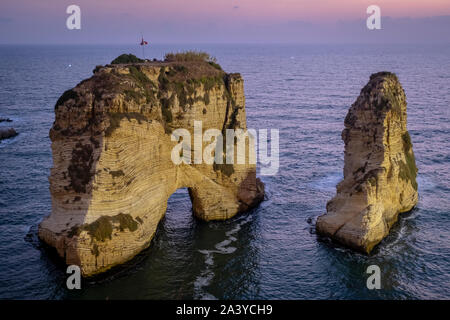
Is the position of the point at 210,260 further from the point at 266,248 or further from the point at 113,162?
the point at 113,162

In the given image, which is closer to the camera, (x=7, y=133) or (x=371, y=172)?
(x=371, y=172)

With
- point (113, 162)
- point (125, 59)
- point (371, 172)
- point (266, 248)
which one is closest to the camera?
point (113, 162)

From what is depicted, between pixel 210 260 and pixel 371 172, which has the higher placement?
pixel 371 172

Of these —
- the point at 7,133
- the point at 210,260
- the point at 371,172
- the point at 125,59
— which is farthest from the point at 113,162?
the point at 7,133

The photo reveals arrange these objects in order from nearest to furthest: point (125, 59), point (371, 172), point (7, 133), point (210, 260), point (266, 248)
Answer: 1. point (210, 260)
2. point (266, 248)
3. point (371, 172)
4. point (125, 59)
5. point (7, 133)

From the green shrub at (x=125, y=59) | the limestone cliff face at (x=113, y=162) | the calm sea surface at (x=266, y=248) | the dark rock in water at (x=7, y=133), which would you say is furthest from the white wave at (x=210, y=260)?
the dark rock in water at (x=7, y=133)

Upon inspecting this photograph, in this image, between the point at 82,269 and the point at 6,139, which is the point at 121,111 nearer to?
the point at 82,269

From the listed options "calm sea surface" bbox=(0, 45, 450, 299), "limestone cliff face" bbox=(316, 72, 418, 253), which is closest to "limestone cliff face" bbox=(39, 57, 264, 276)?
"calm sea surface" bbox=(0, 45, 450, 299)
